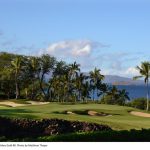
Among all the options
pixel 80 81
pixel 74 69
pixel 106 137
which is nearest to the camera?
pixel 106 137

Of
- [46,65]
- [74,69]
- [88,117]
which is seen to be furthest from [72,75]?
[88,117]

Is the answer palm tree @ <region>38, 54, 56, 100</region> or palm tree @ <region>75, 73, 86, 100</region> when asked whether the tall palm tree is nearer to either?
palm tree @ <region>75, 73, 86, 100</region>

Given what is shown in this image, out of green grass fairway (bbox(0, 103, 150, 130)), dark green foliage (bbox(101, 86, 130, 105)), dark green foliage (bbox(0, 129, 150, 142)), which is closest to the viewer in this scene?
dark green foliage (bbox(0, 129, 150, 142))

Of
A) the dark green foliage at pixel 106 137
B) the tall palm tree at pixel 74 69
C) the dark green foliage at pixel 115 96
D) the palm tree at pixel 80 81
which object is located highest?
the tall palm tree at pixel 74 69

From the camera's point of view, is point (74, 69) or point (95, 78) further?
point (95, 78)

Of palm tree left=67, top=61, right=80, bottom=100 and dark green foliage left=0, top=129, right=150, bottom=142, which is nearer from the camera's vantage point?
dark green foliage left=0, top=129, right=150, bottom=142

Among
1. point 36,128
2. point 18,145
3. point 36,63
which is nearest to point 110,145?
point 18,145

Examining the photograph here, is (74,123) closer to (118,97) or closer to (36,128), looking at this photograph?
(36,128)

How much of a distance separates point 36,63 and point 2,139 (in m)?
70.3

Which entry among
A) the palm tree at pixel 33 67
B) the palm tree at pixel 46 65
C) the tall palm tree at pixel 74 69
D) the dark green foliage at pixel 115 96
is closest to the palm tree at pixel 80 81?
the tall palm tree at pixel 74 69

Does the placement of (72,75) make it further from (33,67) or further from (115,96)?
(115,96)

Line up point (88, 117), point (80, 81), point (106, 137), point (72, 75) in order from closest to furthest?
1. point (106, 137)
2. point (88, 117)
3. point (72, 75)
4. point (80, 81)

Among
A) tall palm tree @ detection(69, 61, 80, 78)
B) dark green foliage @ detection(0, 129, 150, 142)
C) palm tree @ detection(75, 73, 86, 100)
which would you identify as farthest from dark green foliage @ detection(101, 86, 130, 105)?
dark green foliage @ detection(0, 129, 150, 142)

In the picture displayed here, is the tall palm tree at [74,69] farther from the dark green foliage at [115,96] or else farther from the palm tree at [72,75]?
the dark green foliage at [115,96]
